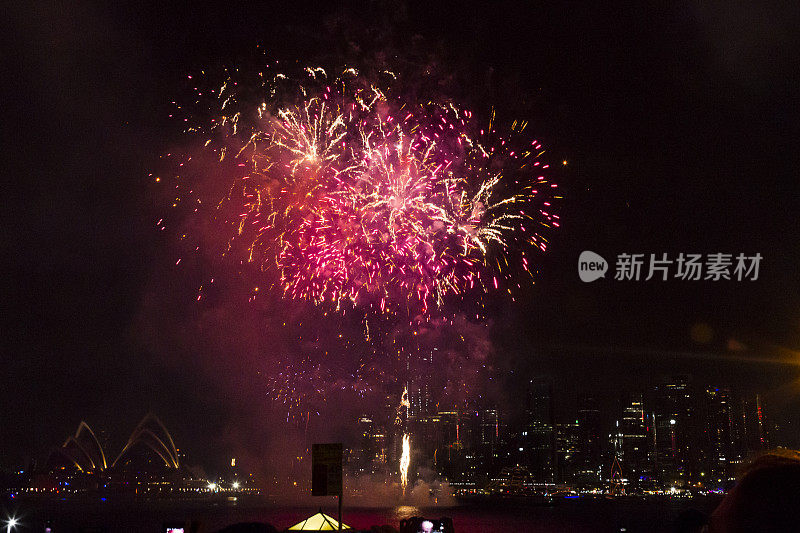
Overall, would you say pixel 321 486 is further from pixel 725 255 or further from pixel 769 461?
pixel 725 255

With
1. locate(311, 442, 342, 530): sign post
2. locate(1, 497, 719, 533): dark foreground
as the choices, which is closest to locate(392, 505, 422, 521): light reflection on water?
locate(1, 497, 719, 533): dark foreground

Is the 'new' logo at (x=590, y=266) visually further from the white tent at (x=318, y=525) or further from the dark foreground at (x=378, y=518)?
the dark foreground at (x=378, y=518)

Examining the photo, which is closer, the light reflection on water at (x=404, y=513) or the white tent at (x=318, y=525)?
the white tent at (x=318, y=525)

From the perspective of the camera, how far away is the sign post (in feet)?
28.8

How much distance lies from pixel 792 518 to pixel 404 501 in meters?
194

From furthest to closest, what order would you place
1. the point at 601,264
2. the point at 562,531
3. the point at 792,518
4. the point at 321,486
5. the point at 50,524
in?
1. the point at 562,531
2. the point at 601,264
3. the point at 50,524
4. the point at 321,486
5. the point at 792,518

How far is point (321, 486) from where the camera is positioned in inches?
347

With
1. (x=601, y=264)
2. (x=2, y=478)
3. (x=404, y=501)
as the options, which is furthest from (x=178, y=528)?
(x=2, y=478)

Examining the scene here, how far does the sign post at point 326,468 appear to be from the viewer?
8.79 m

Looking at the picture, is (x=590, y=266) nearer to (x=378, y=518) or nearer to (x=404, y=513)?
(x=378, y=518)

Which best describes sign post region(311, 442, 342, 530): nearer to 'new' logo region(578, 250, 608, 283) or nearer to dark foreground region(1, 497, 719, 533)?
'new' logo region(578, 250, 608, 283)

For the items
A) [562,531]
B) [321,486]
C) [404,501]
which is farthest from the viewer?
[404,501]

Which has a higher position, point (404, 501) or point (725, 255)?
point (725, 255)

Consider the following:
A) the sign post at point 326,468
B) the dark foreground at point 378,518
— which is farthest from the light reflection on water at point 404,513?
the sign post at point 326,468
